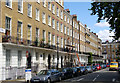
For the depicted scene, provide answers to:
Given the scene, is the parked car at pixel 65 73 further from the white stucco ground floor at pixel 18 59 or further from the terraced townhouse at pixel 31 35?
the white stucco ground floor at pixel 18 59

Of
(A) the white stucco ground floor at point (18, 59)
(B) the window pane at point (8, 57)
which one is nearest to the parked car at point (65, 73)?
(A) the white stucco ground floor at point (18, 59)

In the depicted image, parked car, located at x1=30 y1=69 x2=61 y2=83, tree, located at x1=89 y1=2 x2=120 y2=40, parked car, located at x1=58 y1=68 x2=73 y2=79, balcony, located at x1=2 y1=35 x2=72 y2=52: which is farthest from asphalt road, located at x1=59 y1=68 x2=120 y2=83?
balcony, located at x1=2 y1=35 x2=72 y2=52

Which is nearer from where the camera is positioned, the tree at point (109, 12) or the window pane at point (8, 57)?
the tree at point (109, 12)

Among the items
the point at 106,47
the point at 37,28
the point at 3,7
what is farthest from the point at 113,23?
the point at 106,47

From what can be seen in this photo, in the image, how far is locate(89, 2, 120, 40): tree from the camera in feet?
65.0

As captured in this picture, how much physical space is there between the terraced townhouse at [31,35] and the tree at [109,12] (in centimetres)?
849

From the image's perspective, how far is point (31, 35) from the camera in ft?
99.1

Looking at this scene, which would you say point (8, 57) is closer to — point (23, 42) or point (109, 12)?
point (23, 42)

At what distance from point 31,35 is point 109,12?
44.9 ft

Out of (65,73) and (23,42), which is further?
(23,42)

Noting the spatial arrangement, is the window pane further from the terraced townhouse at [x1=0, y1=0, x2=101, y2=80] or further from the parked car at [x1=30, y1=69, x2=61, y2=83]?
the parked car at [x1=30, y1=69, x2=61, y2=83]

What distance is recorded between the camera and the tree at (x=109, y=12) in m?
19.8

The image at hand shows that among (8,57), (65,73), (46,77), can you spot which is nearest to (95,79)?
(65,73)

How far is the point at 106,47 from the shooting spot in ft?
437
